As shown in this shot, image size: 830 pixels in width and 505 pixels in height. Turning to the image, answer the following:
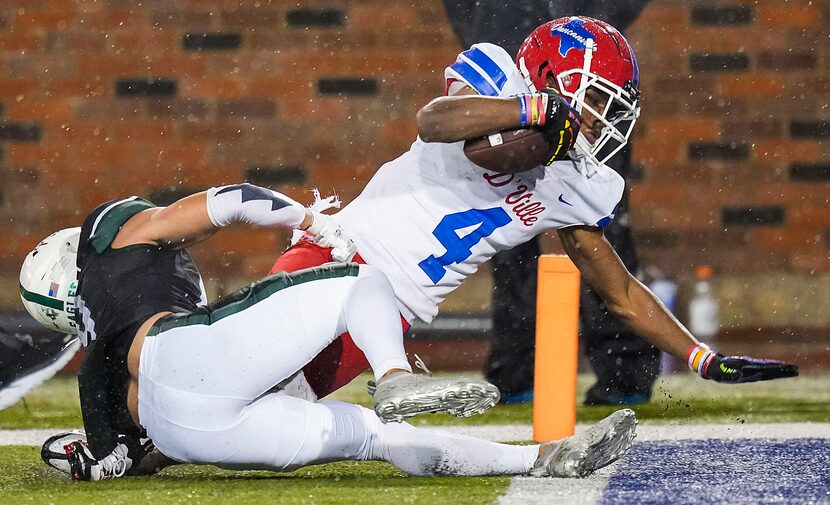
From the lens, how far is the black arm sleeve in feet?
9.16

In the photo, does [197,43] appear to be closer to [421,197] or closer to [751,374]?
[421,197]

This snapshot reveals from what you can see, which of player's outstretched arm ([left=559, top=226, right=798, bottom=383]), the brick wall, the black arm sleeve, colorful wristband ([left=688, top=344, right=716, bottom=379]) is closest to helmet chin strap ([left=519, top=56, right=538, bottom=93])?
player's outstretched arm ([left=559, top=226, right=798, bottom=383])

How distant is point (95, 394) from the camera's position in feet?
9.20

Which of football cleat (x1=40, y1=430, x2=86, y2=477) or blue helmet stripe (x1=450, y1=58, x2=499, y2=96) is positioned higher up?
blue helmet stripe (x1=450, y1=58, x2=499, y2=96)

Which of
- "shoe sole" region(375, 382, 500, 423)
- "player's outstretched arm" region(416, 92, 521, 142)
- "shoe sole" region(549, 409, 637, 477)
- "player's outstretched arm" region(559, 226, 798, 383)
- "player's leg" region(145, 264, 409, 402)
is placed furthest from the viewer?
"player's outstretched arm" region(559, 226, 798, 383)

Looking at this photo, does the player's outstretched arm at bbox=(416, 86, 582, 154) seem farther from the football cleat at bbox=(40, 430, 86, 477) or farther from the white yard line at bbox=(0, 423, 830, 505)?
the football cleat at bbox=(40, 430, 86, 477)

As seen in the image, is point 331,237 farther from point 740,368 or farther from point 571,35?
point 740,368

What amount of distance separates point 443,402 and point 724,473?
85 cm

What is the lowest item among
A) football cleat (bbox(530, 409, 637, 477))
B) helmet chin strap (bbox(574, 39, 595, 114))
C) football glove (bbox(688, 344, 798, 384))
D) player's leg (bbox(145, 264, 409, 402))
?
football cleat (bbox(530, 409, 637, 477))

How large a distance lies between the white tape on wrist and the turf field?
0.53 m

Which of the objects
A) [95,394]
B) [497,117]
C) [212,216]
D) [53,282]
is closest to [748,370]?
[497,117]

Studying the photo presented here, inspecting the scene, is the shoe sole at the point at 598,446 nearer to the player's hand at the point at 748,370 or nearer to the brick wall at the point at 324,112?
the player's hand at the point at 748,370

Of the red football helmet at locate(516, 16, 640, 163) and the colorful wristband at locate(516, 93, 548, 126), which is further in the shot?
the red football helmet at locate(516, 16, 640, 163)

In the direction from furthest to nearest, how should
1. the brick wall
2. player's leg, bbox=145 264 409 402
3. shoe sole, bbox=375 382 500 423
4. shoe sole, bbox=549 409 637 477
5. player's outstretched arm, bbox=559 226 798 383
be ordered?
1. the brick wall
2. player's outstretched arm, bbox=559 226 798 383
3. shoe sole, bbox=549 409 637 477
4. player's leg, bbox=145 264 409 402
5. shoe sole, bbox=375 382 500 423
